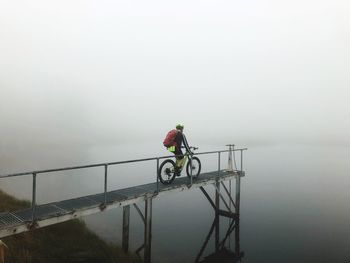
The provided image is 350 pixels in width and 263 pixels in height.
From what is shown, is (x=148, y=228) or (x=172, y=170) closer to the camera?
(x=148, y=228)

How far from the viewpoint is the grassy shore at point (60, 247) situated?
8387 mm

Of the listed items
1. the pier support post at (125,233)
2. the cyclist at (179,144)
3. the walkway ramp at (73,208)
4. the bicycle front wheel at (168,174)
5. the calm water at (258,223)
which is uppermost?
the cyclist at (179,144)

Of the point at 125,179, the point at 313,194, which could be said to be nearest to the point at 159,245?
the point at 313,194

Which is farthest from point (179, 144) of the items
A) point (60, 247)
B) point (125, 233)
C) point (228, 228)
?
point (228, 228)

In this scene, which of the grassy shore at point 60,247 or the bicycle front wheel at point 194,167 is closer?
the grassy shore at point 60,247

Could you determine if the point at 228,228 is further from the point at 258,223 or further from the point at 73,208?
the point at 73,208

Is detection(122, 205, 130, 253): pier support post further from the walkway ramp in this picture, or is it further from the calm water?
the calm water

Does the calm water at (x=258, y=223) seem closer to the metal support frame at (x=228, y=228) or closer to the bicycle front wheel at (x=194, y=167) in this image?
the metal support frame at (x=228, y=228)

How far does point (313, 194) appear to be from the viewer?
31.2 m

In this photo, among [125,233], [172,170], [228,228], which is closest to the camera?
[172,170]

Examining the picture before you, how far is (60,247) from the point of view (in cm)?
963

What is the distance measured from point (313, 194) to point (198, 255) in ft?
69.7

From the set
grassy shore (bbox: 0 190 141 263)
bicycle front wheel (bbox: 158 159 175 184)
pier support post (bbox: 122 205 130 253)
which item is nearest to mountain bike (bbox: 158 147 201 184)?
bicycle front wheel (bbox: 158 159 175 184)

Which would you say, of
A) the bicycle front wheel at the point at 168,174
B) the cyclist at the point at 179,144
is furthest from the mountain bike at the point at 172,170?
the cyclist at the point at 179,144
